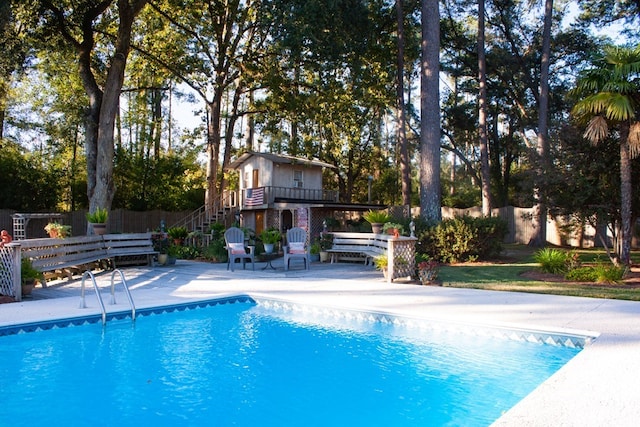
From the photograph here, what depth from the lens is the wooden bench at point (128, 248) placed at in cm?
1248

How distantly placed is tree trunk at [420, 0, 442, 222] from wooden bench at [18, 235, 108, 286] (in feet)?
31.7

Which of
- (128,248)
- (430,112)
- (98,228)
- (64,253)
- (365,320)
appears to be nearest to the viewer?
(365,320)

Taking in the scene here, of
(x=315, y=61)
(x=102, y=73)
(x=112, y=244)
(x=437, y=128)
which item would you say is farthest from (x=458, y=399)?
(x=102, y=73)

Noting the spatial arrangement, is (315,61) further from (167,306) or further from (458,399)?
(458,399)

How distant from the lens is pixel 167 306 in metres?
7.79

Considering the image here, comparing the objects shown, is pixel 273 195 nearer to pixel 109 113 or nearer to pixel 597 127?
pixel 109 113

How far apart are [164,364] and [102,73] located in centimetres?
2015

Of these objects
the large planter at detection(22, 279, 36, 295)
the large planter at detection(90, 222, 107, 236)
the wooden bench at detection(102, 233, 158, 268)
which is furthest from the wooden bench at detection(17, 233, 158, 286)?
the large planter at detection(22, 279, 36, 295)

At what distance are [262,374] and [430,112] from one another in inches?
505

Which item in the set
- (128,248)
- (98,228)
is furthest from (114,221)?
(98,228)

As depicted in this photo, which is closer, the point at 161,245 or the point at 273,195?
the point at 161,245

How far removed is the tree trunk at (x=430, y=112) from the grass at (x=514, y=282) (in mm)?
2837

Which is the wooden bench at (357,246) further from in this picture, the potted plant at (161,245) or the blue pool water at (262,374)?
the blue pool water at (262,374)

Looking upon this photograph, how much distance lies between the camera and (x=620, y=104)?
11.0m
